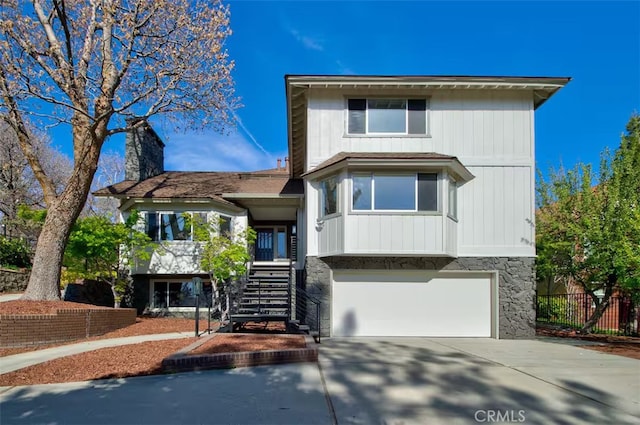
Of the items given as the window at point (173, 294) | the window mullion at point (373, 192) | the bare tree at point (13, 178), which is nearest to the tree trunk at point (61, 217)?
the window at point (173, 294)

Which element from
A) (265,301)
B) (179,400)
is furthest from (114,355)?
(265,301)

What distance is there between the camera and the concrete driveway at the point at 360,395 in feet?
15.2

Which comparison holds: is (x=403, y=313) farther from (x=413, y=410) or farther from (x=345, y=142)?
(x=413, y=410)

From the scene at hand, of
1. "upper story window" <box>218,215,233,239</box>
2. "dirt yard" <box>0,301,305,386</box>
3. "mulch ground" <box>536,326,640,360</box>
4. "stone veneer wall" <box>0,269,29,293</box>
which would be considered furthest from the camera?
"stone veneer wall" <box>0,269,29,293</box>

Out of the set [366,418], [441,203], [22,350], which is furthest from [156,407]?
[441,203]

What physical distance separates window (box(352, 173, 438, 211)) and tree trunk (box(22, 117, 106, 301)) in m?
7.96

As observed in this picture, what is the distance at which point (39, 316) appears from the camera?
949 centimetres

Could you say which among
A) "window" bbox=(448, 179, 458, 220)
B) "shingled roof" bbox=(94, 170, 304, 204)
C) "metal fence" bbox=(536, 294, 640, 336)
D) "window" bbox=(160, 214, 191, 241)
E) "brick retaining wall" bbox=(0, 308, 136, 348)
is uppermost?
"shingled roof" bbox=(94, 170, 304, 204)

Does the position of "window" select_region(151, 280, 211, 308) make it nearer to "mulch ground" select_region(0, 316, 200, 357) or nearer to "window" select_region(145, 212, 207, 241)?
"mulch ground" select_region(0, 316, 200, 357)

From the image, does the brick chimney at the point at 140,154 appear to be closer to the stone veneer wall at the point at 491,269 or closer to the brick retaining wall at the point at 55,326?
the brick retaining wall at the point at 55,326

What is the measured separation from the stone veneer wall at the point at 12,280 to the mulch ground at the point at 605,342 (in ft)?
66.6

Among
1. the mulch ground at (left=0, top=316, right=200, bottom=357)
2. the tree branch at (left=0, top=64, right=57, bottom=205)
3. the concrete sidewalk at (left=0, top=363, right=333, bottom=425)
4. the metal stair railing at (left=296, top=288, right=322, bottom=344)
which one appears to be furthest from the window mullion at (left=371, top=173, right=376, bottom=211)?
the tree branch at (left=0, top=64, right=57, bottom=205)

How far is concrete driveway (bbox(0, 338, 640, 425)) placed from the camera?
15.2ft

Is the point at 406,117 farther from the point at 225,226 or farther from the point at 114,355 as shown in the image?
the point at 114,355
